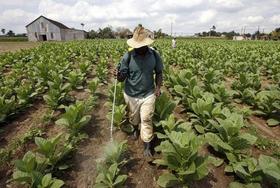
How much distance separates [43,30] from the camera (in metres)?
60.1

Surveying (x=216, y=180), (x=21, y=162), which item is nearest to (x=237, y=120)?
(x=216, y=180)

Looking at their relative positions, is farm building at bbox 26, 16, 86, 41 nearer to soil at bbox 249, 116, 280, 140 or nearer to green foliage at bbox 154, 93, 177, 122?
soil at bbox 249, 116, 280, 140

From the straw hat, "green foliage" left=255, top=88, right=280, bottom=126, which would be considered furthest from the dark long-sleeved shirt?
"green foliage" left=255, top=88, right=280, bottom=126

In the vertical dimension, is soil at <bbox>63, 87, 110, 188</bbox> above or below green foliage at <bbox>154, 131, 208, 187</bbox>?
below

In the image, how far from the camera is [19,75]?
915cm

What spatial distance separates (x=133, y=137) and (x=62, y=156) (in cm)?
127

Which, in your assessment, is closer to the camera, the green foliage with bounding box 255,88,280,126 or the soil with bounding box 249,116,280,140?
the soil with bounding box 249,116,280,140

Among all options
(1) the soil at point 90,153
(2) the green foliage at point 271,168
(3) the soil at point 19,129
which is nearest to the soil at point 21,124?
(3) the soil at point 19,129

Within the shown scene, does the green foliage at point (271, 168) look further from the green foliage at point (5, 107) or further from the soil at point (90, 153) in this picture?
the green foliage at point (5, 107)

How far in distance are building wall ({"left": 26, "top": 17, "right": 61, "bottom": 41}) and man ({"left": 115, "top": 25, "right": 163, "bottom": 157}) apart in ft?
193

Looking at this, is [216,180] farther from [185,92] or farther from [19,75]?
[19,75]

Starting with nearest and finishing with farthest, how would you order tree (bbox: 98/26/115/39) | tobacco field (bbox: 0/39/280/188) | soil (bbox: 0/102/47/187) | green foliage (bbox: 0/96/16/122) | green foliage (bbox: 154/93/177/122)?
tobacco field (bbox: 0/39/280/188) → soil (bbox: 0/102/47/187) → green foliage (bbox: 154/93/177/122) → green foliage (bbox: 0/96/16/122) → tree (bbox: 98/26/115/39)

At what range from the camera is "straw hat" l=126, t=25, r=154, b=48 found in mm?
3872

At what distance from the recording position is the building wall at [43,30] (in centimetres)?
5941
